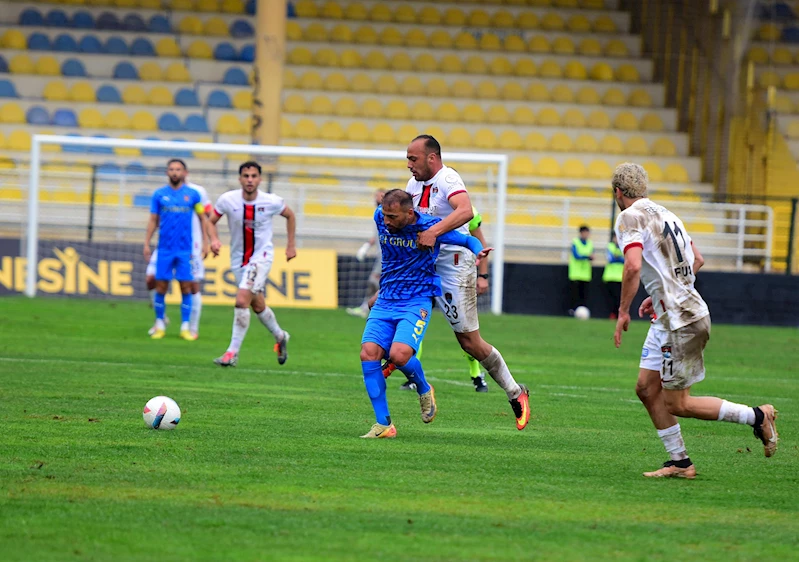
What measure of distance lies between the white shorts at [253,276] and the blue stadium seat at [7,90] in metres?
18.1

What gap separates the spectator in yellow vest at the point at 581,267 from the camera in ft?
79.9

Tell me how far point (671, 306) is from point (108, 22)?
1037 inches

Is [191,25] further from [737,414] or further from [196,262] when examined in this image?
[737,414]

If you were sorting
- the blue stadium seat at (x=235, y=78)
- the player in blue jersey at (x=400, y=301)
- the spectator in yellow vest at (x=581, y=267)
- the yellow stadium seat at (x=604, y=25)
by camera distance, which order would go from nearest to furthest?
the player in blue jersey at (x=400, y=301) → the spectator in yellow vest at (x=581, y=267) → the blue stadium seat at (x=235, y=78) → the yellow stadium seat at (x=604, y=25)

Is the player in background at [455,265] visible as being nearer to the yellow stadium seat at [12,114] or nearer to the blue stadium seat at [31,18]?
the yellow stadium seat at [12,114]

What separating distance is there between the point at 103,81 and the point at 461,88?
8976 mm

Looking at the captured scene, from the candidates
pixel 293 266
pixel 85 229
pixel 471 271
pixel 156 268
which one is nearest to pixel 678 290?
pixel 471 271

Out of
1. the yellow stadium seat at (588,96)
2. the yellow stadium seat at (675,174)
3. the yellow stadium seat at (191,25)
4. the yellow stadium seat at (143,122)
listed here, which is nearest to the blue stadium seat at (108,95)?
the yellow stadium seat at (143,122)

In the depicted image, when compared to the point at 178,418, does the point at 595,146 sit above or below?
above

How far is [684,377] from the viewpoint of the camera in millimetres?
6996

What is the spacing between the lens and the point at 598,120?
3084cm

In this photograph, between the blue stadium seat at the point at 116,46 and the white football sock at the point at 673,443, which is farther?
the blue stadium seat at the point at 116,46

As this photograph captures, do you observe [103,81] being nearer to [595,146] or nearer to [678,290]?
[595,146]

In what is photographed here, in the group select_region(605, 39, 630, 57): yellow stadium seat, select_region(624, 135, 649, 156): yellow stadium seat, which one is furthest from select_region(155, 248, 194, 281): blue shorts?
select_region(605, 39, 630, 57): yellow stadium seat
